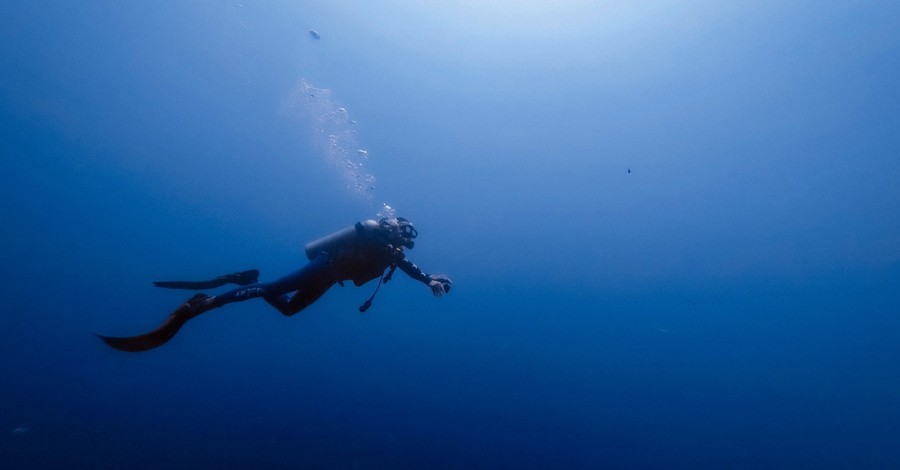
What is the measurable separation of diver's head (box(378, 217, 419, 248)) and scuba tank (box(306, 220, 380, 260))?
0.11 m

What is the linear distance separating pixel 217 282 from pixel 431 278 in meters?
2.52

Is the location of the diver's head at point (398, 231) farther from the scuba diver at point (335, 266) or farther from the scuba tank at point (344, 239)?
the scuba tank at point (344, 239)

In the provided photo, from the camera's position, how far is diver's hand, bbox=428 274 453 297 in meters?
5.10

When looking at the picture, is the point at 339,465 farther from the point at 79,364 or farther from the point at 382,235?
the point at 382,235

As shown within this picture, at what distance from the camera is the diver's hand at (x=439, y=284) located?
201 inches

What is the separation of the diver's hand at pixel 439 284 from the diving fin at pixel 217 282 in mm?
2135

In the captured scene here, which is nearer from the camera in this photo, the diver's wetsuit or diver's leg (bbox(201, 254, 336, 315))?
diver's leg (bbox(201, 254, 336, 315))

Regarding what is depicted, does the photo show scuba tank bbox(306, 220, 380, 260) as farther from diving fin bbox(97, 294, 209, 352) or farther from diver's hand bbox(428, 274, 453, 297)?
diving fin bbox(97, 294, 209, 352)

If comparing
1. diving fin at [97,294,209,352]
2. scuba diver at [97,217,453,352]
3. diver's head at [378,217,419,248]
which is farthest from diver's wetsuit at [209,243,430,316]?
diving fin at [97,294,209,352]

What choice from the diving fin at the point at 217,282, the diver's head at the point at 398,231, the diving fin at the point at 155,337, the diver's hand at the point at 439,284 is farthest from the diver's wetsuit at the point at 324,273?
the diving fin at the point at 155,337

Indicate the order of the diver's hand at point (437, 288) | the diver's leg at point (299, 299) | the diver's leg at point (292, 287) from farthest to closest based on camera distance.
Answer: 1. the diver's hand at point (437, 288)
2. the diver's leg at point (299, 299)
3. the diver's leg at point (292, 287)

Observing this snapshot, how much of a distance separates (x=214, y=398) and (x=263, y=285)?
28.2 meters

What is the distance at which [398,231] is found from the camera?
16.4 feet

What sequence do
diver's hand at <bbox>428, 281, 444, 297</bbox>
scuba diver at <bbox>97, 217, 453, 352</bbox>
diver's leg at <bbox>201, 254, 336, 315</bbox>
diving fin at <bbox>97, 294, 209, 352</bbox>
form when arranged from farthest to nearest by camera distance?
diver's hand at <bbox>428, 281, 444, 297</bbox>
scuba diver at <bbox>97, 217, 453, 352</bbox>
diver's leg at <bbox>201, 254, 336, 315</bbox>
diving fin at <bbox>97, 294, 209, 352</bbox>
